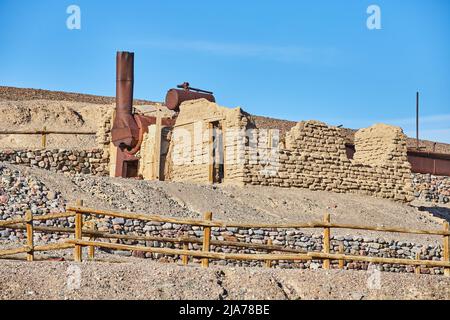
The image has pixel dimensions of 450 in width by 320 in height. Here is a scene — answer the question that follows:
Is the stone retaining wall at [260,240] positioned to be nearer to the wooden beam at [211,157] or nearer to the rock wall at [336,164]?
the rock wall at [336,164]

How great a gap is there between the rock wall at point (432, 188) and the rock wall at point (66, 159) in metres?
16.2

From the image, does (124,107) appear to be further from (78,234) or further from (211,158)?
(78,234)

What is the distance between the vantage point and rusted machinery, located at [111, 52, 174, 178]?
30.9m

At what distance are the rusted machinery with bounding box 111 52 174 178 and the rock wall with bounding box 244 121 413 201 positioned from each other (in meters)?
4.75

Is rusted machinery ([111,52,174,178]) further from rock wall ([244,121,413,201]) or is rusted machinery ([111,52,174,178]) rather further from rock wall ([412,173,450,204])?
rock wall ([412,173,450,204])

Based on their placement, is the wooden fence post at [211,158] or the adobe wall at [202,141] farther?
the wooden fence post at [211,158]

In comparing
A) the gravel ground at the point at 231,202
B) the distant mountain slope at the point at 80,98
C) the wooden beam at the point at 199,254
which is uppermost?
the distant mountain slope at the point at 80,98

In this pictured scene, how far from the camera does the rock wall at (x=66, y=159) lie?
31672mm

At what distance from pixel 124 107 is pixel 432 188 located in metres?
17.5

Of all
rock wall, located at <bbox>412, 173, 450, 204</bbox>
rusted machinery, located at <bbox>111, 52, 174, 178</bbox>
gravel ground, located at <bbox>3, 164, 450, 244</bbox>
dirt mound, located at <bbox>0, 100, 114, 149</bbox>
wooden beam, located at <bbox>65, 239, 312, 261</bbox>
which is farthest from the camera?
dirt mound, located at <bbox>0, 100, 114, 149</bbox>

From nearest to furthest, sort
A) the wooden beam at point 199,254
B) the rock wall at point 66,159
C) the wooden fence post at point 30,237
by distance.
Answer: the wooden beam at point 199,254 < the wooden fence post at point 30,237 < the rock wall at point 66,159

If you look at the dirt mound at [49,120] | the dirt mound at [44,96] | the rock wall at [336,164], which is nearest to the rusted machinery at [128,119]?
the rock wall at [336,164]

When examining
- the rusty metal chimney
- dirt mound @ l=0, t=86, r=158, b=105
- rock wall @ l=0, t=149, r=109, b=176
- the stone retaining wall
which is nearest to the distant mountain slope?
dirt mound @ l=0, t=86, r=158, b=105
